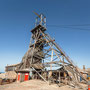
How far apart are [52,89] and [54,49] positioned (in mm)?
8562

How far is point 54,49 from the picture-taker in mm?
17125

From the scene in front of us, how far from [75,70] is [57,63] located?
3.93 metres

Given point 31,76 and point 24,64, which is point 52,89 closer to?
point 31,76

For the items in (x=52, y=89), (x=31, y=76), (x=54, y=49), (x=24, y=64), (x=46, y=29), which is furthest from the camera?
(x=46, y=29)

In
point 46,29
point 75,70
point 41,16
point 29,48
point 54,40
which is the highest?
point 41,16

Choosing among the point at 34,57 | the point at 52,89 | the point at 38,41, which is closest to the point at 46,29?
the point at 38,41

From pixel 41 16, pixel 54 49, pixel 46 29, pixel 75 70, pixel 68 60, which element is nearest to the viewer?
pixel 75 70

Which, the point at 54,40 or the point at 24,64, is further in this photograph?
the point at 24,64

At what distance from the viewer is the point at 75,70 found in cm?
1503

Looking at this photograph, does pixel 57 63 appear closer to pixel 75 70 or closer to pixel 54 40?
pixel 75 70

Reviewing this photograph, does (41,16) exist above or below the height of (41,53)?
above

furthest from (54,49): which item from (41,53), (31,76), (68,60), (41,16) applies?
(41,16)

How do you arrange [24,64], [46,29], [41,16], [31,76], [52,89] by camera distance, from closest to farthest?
[52,89] < [31,76] < [24,64] < [46,29] < [41,16]

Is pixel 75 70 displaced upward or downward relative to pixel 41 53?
downward
